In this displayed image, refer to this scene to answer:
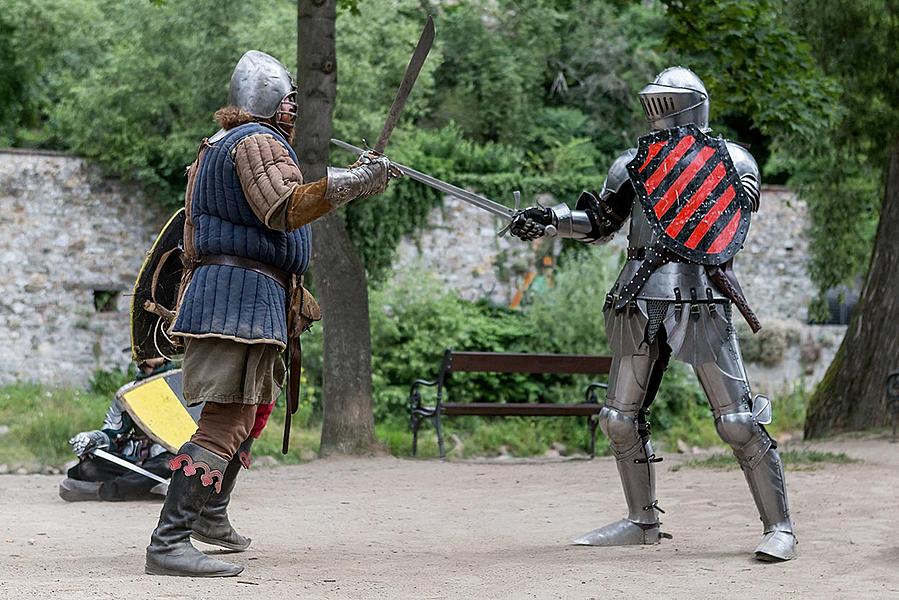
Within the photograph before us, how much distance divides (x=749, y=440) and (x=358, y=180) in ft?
6.31

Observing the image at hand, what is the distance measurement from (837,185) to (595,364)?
3785mm

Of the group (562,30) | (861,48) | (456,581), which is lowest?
(456,581)

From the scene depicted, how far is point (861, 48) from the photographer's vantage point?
36.9 feet

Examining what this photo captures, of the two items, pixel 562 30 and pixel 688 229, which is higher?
pixel 562 30

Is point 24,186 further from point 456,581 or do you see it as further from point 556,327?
point 456,581

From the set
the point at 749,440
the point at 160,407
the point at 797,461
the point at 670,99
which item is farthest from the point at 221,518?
the point at 797,461

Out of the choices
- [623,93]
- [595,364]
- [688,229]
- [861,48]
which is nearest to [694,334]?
[688,229]

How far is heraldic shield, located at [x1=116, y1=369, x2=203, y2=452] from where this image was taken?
6652 millimetres

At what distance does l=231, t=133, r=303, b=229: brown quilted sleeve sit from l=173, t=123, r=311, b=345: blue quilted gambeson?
0.07 m

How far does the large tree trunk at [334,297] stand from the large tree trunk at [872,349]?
3.94 meters

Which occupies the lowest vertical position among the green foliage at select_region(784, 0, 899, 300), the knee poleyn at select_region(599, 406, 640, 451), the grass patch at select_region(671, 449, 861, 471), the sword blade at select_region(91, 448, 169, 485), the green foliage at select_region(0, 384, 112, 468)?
the green foliage at select_region(0, 384, 112, 468)

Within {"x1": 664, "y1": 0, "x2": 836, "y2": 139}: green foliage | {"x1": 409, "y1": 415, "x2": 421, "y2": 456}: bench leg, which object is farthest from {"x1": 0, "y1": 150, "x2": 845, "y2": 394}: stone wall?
{"x1": 664, "y1": 0, "x2": 836, "y2": 139}: green foliage

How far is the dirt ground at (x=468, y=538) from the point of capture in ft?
14.1

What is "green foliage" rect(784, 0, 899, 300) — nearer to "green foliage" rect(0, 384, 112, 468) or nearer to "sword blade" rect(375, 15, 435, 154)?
"green foliage" rect(0, 384, 112, 468)
